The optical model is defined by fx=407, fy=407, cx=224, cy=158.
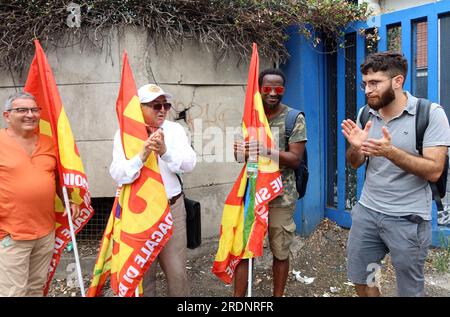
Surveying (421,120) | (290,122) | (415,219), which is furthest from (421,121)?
(290,122)

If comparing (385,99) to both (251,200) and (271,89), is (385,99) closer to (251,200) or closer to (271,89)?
(271,89)

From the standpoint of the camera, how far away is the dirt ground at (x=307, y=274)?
12.9 feet

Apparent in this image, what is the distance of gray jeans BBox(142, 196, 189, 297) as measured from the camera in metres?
2.98

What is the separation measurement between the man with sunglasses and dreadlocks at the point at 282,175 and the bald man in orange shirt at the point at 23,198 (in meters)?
1.46

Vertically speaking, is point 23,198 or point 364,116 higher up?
point 364,116

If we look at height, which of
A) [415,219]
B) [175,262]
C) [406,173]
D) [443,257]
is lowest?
[443,257]

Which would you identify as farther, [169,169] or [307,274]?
[307,274]

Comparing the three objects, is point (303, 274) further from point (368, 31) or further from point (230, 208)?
point (368, 31)

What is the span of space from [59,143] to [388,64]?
2364 millimetres

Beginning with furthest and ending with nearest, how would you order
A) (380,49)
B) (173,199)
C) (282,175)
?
(380,49)
(282,175)
(173,199)

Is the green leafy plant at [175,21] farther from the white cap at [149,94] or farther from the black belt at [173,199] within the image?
the black belt at [173,199]

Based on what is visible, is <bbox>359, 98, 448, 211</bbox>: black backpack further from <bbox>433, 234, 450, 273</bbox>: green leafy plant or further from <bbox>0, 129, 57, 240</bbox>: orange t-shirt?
<bbox>0, 129, 57, 240</bbox>: orange t-shirt

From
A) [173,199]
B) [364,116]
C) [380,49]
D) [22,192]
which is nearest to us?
[22,192]

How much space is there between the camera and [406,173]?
263 cm
